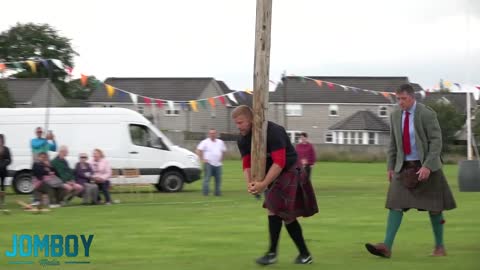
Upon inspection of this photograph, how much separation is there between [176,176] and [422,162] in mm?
15276

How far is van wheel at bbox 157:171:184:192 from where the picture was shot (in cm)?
2314

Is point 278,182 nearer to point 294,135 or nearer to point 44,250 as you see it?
point 44,250

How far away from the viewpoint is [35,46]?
86.8m

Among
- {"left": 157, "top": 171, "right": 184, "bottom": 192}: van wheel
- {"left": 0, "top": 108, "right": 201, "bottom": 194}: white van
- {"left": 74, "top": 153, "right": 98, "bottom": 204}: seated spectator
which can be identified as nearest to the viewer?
{"left": 74, "top": 153, "right": 98, "bottom": 204}: seated spectator

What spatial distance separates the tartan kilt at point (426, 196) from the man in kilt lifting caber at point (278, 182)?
96 centimetres

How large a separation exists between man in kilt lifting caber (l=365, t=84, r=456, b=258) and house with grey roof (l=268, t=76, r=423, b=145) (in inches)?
2720

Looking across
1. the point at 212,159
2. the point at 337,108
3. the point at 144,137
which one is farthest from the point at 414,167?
the point at 337,108

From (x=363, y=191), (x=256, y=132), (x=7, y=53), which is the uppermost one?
(x=7, y=53)

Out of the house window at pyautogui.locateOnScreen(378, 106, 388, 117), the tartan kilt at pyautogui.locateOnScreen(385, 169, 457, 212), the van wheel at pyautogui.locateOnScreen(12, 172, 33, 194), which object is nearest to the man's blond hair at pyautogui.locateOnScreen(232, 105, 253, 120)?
the tartan kilt at pyautogui.locateOnScreen(385, 169, 457, 212)

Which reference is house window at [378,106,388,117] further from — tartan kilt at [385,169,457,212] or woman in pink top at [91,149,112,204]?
tartan kilt at [385,169,457,212]

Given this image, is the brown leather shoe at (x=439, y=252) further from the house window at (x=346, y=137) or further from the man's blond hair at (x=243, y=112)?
the house window at (x=346, y=137)

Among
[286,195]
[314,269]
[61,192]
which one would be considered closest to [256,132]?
[286,195]

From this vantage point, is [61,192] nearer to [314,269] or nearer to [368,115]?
[314,269]

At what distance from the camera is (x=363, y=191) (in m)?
22.7
